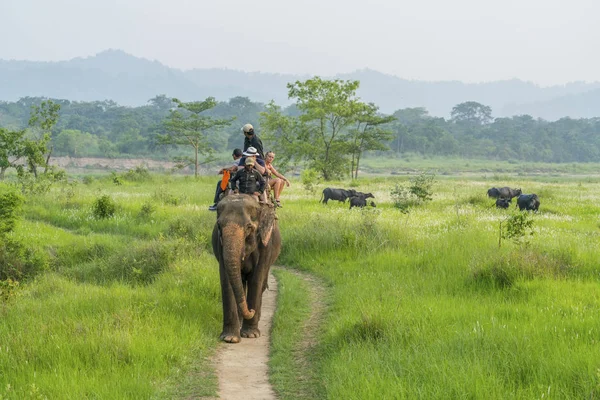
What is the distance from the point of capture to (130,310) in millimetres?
8445

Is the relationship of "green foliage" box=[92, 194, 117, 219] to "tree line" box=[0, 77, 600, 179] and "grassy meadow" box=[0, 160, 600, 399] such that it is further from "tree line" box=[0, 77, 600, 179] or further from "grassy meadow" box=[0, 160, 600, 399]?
"tree line" box=[0, 77, 600, 179]

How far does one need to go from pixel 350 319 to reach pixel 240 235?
2055mm

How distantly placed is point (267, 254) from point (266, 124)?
153 feet

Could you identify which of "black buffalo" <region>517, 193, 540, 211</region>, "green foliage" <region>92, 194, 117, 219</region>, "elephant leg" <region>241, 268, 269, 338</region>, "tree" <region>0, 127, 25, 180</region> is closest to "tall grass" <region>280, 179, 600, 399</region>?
"elephant leg" <region>241, 268, 269, 338</region>

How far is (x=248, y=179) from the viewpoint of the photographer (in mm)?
9172

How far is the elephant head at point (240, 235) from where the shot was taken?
25.9 feet

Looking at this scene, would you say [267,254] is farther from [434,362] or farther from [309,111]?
[309,111]

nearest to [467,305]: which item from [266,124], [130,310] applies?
[130,310]

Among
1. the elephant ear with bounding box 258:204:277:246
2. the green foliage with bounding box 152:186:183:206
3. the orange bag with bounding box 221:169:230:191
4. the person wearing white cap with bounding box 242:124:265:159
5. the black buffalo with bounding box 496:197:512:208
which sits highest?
the person wearing white cap with bounding box 242:124:265:159

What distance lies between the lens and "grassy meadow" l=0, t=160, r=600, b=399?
5.88 metres

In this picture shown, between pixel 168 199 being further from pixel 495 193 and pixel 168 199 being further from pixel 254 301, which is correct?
pixel 254 301

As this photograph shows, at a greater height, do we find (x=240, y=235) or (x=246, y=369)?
(x=240, y=235)

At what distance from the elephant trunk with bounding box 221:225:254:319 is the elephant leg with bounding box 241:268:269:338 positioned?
0.74 metres

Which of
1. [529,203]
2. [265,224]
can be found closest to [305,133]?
[529,203]
